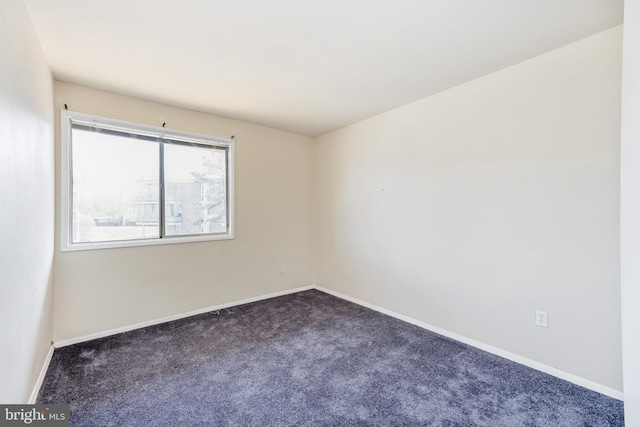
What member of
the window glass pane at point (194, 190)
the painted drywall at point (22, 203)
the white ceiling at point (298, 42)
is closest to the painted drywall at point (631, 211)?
Result: the white ceiling at point (298, 42)

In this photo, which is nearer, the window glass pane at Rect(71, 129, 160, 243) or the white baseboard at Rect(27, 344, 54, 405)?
the white baseboard at Rect(27, 344, 54, 405)

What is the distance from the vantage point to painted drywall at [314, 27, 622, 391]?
187cm

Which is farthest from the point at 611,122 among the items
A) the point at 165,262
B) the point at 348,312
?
the point at 165,262

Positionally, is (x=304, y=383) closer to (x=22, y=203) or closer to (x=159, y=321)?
(x=159, y=321)

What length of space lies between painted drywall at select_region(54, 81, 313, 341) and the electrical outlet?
9.47 feet

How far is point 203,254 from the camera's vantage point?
131 inches

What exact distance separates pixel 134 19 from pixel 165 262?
2.28 meters

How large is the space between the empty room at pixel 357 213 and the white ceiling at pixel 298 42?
0.02 metres

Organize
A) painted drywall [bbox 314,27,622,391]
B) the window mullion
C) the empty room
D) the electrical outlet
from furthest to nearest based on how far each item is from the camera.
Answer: the window mullion → the electrical outlet → painted drywall [bbox 314,27,622,391] → the empty room

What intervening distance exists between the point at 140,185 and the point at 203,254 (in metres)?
1.02

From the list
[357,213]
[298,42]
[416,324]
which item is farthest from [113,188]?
[416,324]

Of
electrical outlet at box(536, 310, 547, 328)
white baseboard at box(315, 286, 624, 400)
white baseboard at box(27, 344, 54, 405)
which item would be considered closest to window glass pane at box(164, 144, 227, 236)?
white baseboard at box(27, 344, 54, 405)

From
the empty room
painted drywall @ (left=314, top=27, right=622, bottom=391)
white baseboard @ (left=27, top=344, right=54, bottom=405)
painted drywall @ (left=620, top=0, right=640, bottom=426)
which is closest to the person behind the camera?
painted drywall @ (left=620, top=0, right=640, bottom=426)

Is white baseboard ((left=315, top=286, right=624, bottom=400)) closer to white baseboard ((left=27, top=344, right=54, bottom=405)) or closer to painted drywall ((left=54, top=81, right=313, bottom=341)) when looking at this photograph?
painted drywall ((left=54, top=81, right=313, bottom=341))
